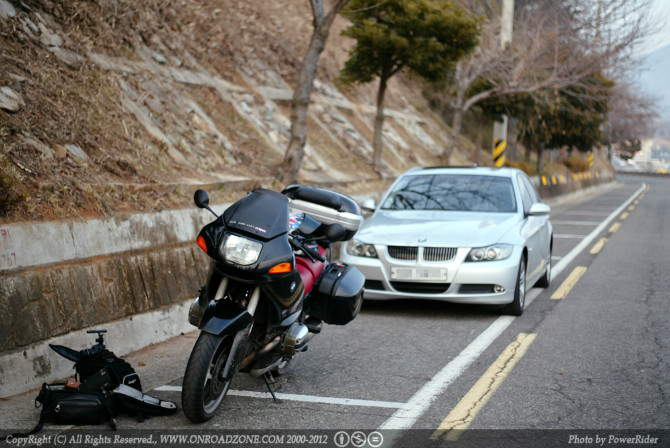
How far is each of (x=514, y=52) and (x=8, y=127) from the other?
74.0ft

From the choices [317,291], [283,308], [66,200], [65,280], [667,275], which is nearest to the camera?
[283,308]

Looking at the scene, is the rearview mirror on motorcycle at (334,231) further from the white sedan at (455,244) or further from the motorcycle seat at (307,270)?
the white sedan at (455,244)

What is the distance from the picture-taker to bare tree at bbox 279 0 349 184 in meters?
13.1

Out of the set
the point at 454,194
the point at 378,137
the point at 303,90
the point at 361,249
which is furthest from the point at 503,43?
the point at 361,249

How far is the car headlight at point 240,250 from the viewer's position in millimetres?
4789

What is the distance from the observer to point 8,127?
25.9ft

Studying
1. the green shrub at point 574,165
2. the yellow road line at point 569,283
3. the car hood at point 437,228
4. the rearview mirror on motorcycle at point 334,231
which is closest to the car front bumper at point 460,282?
the car hood at point 437,228

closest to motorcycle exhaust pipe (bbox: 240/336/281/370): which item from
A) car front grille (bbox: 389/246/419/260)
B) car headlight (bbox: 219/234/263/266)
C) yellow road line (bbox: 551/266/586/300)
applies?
car headlight (bbox: 219/234/263/266)

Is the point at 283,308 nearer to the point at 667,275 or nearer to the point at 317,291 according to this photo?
the point at 317,291

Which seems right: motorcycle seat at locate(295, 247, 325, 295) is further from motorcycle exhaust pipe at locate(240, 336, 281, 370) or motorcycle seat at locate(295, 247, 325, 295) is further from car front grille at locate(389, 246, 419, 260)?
car front grille at locate(389, 246, 419, 260)

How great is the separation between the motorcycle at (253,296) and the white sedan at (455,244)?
8.93 feet

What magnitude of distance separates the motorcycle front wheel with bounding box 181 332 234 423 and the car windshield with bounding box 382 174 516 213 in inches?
209

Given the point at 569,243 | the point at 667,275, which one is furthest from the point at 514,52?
the point at 667,275

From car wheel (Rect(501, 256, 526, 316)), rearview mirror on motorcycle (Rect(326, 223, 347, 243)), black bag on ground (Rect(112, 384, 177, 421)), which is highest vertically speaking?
rearview mirror on motorcycle (Rect(326, 223, 347, 243))
